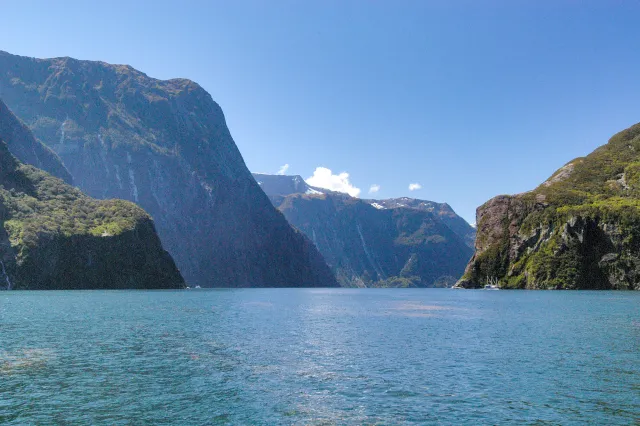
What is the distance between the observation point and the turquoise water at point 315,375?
30.2 metres

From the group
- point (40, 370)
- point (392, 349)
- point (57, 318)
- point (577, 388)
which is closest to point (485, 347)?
point (392, 349)

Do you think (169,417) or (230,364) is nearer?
(169,417)

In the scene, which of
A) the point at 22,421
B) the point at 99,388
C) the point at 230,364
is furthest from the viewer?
the point at 230,364

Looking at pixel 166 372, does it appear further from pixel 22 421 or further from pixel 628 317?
pixel 628 317

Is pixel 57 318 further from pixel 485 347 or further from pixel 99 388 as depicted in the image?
pixel 485 347

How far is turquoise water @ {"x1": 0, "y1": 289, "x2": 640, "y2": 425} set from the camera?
30.2 m

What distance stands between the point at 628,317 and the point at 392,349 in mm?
64301

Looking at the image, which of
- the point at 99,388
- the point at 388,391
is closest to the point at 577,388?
the point at 388,391

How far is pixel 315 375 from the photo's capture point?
4128 cm

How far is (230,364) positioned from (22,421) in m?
19.7

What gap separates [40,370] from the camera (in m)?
40.8

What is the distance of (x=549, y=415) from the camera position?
3030 centimetres

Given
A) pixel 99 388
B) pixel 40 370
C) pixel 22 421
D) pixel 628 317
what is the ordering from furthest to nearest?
1. pixel 628 317
2. pixel 40 370
3. pixel 99 388
4. pixel 22 421

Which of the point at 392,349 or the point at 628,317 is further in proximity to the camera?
the point at 628,317
